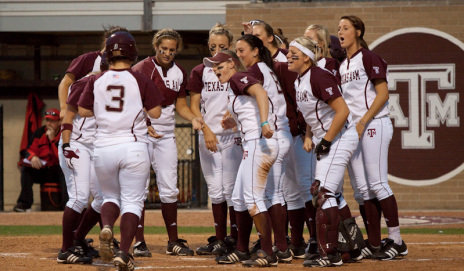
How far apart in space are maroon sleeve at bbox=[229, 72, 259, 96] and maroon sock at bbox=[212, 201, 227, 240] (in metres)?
1.77

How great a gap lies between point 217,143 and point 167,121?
1.87 ft

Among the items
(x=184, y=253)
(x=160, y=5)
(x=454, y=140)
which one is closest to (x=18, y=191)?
(x=160, y=5)

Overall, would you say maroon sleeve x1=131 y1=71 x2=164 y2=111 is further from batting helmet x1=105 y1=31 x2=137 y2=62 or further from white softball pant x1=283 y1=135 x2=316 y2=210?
white softball pant x1=283 y1=135 x2=316 y2=210

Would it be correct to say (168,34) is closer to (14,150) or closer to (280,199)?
(280,199)

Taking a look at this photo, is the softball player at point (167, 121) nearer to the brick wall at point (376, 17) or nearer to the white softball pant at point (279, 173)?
the white softball pant at point (279, 173)

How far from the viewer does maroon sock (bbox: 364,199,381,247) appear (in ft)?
27.4

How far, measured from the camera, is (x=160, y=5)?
17.2m

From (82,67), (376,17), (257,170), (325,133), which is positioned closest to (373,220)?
(325,133)

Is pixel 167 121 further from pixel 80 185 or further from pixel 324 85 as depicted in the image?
pixel 324 85

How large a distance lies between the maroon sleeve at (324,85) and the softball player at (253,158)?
0.43m

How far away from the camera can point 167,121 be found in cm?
914

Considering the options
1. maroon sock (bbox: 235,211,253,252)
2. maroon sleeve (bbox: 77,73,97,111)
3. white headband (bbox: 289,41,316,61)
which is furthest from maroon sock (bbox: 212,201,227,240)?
maroon sleeve (bbox: 77,73,97,111)

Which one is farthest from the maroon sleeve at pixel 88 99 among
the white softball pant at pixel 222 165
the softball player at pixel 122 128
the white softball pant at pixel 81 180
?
the white softball pant at pixel 222 165

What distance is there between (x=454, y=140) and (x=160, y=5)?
20.1 ft
